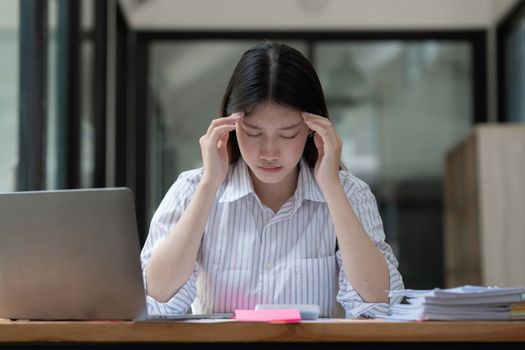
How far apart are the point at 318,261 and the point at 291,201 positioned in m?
0.16

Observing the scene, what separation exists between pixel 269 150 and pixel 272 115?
0.08 meters

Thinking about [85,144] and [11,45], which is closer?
[11,45]

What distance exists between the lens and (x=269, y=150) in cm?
188

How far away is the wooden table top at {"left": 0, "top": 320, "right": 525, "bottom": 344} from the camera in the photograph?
1.29 metres

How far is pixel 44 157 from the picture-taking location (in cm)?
350

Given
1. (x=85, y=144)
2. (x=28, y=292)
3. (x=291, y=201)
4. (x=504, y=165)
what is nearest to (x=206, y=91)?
(x=85, y=144)

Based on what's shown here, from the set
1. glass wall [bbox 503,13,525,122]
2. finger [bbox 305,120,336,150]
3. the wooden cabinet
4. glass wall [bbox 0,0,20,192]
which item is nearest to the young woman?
finger [bbox 305,120,336,150]

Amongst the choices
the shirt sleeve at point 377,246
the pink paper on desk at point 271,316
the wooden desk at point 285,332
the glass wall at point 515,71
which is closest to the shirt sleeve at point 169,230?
the shirt sleeve at point 377,246

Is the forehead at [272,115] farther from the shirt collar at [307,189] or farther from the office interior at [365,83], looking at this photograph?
the office interior at [365,83]

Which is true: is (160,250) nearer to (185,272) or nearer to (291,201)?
(185,272)

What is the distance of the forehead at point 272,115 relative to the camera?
6.16 feet

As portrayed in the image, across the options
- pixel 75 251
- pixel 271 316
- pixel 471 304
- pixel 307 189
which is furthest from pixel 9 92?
pixel 471 304

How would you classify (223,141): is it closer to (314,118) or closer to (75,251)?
(314,118)

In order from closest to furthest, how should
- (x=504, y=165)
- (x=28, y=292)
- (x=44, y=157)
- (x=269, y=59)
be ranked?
(x=28, y=292), (x=269, y=59), (x=44, y=157), (x=504, y=165)
